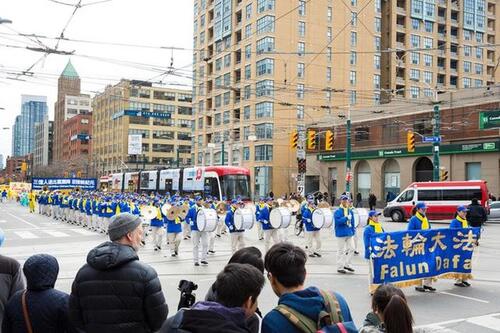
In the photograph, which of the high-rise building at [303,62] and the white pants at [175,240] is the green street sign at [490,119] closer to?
the white pants at [175,240]

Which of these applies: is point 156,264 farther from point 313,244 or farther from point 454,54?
point 454,54

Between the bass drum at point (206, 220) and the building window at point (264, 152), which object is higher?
the building window at point (264, 152)

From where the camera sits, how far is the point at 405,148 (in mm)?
52656

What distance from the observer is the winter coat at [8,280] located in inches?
178

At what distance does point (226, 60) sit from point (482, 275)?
221 feet

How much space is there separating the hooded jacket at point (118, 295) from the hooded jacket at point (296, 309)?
0.97 metres

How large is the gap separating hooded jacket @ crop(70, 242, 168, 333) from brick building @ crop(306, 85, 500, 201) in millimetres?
38609

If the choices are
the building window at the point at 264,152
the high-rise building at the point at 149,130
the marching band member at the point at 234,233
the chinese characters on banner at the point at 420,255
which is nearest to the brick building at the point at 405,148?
the building window at the point at 264,152

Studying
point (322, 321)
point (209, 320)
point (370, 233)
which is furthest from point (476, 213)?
point (209, 320)

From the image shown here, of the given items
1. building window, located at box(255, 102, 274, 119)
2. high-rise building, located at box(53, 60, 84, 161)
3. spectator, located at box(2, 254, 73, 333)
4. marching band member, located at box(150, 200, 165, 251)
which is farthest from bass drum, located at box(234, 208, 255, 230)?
high-rise building, located at box(53, 60, 84, 161)

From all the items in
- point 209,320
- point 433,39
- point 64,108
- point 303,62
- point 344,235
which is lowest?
point 344,235

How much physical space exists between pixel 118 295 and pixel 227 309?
1144 millimetres

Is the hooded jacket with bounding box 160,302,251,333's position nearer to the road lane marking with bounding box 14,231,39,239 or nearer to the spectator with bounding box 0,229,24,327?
the spectator with bounding box 0,229,24,327

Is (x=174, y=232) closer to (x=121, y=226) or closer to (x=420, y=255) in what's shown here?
(x=420, y=255)
